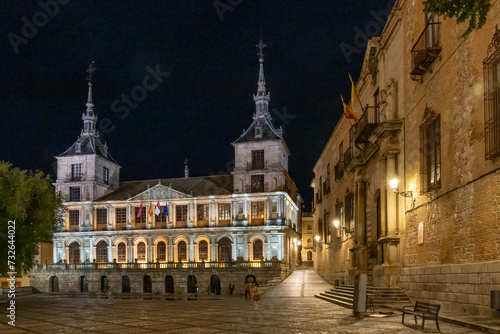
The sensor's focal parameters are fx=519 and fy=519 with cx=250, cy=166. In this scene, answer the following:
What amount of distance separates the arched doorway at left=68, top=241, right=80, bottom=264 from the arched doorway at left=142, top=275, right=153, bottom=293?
1012 cm

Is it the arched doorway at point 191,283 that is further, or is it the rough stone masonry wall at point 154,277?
the arched doorway at point 191,283

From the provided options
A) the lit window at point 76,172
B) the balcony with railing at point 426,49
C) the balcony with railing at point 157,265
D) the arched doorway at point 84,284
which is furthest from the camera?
the lit window at point 76,172

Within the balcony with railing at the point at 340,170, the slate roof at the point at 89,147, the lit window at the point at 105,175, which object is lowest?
the balcony with railing at the point at 340,170

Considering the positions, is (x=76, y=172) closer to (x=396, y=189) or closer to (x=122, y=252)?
(x=122, y=252)

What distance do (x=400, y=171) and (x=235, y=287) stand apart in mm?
37609

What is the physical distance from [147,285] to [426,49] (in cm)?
5014

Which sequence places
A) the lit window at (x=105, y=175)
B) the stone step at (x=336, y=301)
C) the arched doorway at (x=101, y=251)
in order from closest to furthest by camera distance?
the stone step at (x=336, y=301), the arched doorway at (x=101, y=251), the lit window at (x=105, y=175)

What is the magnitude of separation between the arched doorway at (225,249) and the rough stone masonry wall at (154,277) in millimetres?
4063

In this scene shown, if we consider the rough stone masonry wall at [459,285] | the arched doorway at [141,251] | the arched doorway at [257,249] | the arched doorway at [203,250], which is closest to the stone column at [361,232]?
the rough stone masonry wall at [459,285]

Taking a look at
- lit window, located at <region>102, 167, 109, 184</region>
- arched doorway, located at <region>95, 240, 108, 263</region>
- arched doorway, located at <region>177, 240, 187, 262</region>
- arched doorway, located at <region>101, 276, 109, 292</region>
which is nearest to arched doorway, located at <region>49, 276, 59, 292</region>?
arched doorway, located at <region>95, 240, 108, 263</region>

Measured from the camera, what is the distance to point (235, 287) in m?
54.9

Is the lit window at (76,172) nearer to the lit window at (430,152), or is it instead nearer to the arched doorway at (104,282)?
the arched doorway at (104,282)

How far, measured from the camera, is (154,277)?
5847 centimetres

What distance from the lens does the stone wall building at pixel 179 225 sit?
5853 centimetres
